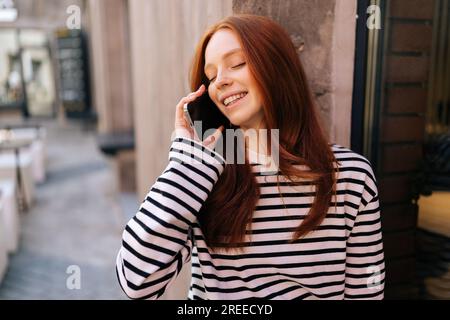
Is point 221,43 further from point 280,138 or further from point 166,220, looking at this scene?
point 166,220

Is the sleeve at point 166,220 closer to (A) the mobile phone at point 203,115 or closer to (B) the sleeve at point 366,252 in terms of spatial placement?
(A) the mobile phone at point 203,115

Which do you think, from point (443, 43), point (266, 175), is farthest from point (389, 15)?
point (266, 175)

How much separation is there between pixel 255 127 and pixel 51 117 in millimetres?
15988

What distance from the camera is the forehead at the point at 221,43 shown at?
118cm

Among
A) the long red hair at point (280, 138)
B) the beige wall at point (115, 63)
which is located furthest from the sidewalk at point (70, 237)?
the long red hair at point (280, 138)

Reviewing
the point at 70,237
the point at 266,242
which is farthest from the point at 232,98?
the point at 70,237

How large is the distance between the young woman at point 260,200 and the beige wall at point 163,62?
1.82ft

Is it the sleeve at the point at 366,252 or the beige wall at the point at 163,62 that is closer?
the sleeve at the point at 366,252

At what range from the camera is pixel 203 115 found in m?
1.31

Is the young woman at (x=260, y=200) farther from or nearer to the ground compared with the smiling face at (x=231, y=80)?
nearer to the ground

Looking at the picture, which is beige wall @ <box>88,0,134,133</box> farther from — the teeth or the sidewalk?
the teeth

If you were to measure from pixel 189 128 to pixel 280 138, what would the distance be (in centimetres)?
27
